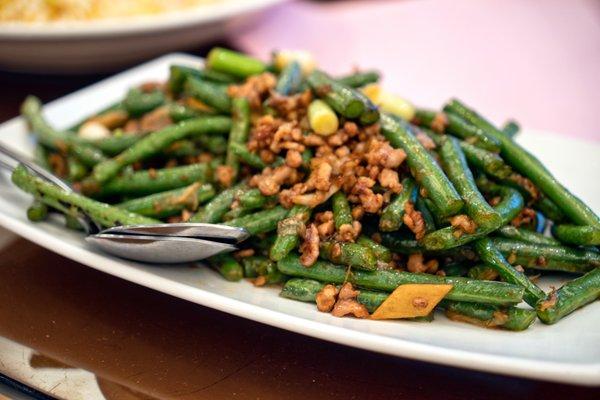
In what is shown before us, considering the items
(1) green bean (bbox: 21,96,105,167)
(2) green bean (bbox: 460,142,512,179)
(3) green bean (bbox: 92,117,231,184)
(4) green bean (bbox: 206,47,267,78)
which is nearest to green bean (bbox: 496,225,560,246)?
(2) green bean (bbox: 460,142,512,179)

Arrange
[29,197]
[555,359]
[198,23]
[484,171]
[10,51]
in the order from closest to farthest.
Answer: [555,359] < [484,171] < [29,197] < [10,51] < [198,23]

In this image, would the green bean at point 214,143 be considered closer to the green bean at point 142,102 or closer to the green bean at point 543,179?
the green bean at point 142,102

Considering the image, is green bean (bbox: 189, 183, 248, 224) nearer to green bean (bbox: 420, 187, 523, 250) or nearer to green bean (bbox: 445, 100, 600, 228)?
green bean (bbox: 420, 187, 523, 250)

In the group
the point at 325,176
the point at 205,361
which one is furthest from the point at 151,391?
the point at 325,176

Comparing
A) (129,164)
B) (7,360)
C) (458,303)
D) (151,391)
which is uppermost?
(458,303)

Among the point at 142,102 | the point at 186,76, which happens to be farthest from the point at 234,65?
the point at 142,102

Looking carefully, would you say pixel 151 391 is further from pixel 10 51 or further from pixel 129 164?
pixel 10 51

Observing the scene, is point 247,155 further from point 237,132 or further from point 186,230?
point 186,230
